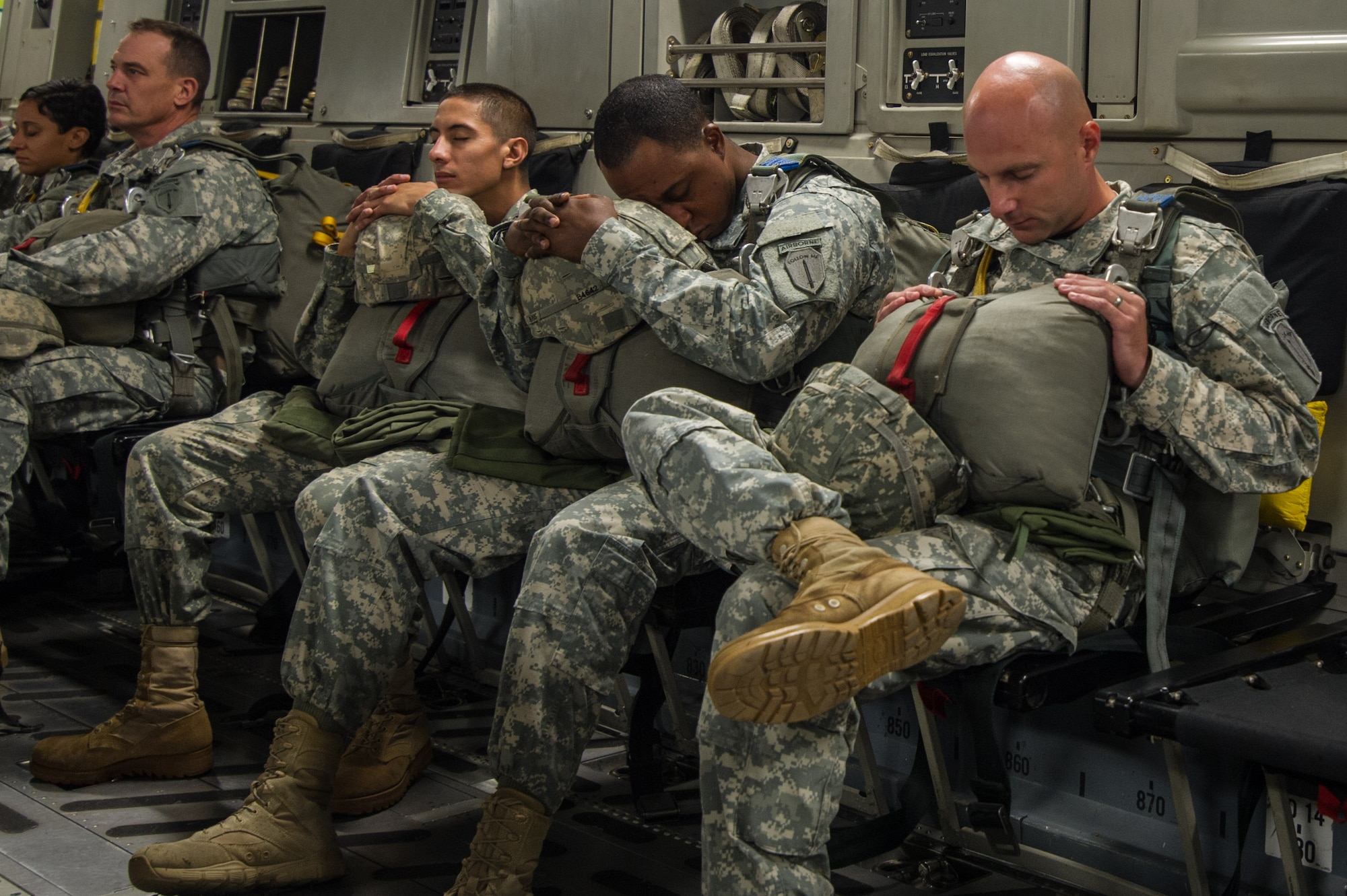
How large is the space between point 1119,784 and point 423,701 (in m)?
1.79

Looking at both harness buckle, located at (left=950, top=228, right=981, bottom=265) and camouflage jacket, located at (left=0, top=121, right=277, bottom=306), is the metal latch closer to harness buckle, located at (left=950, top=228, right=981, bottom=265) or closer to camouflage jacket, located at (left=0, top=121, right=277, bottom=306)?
harness buckle, located at (left=950, top=228, right=981, bottom=265)

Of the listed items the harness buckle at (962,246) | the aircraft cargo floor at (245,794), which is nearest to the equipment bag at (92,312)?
the aircraft cargo floor at (245,794)

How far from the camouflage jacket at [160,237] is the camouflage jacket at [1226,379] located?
2.52 meters

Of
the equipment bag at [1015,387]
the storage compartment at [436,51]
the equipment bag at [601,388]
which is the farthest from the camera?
the storage compartment at [436,51]

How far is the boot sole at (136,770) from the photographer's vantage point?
2889mm

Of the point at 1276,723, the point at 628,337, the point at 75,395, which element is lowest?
the point at 1276,723

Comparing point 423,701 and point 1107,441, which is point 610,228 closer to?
point 1107,441

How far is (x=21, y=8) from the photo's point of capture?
244 inches

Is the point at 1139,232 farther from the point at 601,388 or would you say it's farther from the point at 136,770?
the point at 136,770

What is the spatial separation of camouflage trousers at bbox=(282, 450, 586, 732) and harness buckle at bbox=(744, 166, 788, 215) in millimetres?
704

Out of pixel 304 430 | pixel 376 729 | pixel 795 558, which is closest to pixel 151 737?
pixel 376 729

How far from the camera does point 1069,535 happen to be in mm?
2057

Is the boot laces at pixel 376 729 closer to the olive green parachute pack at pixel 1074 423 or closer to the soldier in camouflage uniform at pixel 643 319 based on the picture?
the soldier in camouflage uniform at pixel 643 319

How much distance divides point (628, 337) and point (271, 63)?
3154 millimetres
